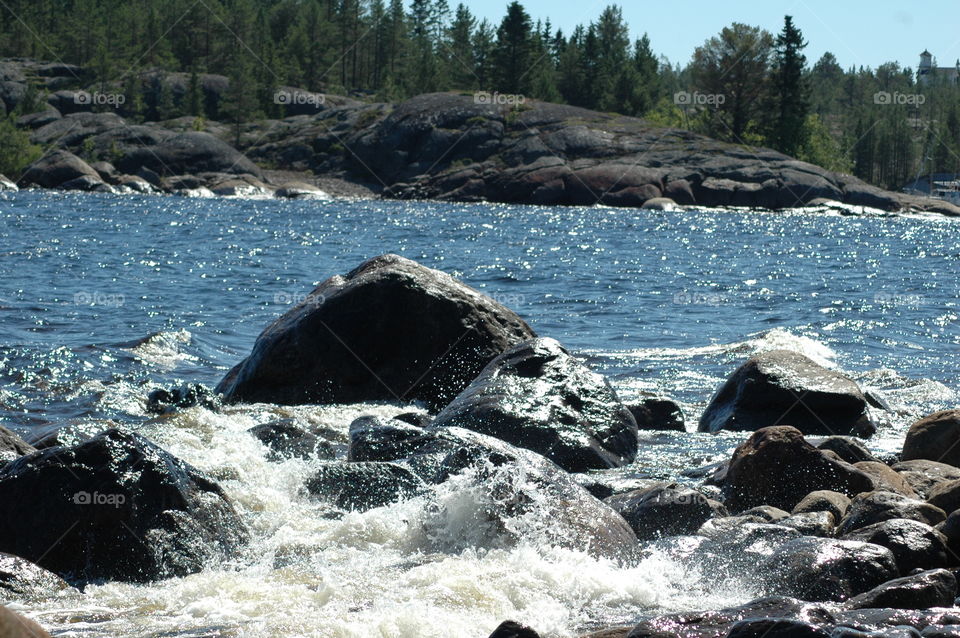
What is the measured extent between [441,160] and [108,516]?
7386 cm

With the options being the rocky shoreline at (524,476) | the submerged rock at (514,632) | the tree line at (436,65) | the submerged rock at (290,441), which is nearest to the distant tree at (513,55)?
the tree line at (436,65)

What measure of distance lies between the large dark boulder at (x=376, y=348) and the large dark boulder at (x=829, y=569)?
6.06 m

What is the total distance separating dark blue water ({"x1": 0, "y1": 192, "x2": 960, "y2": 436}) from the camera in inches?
554

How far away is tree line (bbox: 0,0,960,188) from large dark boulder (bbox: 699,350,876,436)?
65224mm

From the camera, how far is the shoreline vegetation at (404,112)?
73.1m

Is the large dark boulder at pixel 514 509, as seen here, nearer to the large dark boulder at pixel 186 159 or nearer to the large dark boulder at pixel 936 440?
the large dark boulder at pixel 936 440

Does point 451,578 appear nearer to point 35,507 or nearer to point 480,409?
point 35,507

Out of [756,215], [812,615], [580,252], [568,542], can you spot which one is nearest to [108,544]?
[568,542]

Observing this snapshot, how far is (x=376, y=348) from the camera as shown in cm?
1209

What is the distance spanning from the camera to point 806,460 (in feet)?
27.9

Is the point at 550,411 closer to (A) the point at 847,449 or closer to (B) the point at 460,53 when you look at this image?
(A) the point at 847,449

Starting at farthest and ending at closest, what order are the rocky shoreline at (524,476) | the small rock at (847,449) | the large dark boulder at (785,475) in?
1. the small rock at (847,449)
2. the large dark boulder at (785,475)
3. the rocky shoreline at (524,476)

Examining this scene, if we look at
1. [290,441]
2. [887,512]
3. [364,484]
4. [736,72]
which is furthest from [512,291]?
[736,72]

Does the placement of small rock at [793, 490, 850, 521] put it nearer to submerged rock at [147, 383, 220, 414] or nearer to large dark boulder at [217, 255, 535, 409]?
large dark boulder at [217, 255, 535, 409]
